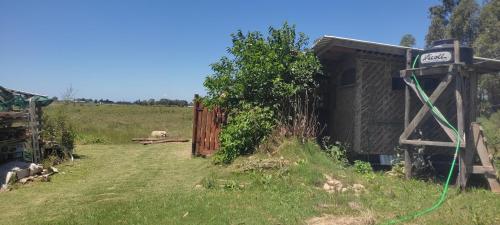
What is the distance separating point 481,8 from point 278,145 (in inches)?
1450

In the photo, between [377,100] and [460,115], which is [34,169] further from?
[460,115]

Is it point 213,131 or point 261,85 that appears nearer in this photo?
point 261,85

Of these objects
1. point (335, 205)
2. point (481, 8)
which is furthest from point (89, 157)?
point (481, 8)

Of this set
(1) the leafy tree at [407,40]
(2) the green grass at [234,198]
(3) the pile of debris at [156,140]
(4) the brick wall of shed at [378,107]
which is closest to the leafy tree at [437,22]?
(1) the leafy tree at [407,40]

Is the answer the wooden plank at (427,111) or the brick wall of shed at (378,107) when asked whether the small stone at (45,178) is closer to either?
the brick wall of shed at (378,107)

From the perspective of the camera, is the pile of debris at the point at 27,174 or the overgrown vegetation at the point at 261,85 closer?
the pile of debris at the point at 27,174

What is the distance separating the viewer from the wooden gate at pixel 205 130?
1327 centimetres

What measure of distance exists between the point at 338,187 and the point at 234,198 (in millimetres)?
1913

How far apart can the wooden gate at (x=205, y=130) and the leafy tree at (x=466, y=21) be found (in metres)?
33.2

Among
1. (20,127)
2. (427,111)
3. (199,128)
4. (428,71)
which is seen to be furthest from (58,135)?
(428,71)

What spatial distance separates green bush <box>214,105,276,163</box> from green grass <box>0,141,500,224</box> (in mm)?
599

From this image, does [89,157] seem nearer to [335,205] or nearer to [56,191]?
[56,191]

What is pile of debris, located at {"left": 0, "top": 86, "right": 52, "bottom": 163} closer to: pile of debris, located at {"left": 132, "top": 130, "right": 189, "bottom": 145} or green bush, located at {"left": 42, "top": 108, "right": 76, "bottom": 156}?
green bush, located at {"left": 42, "top": 108, "right": 76, "bottom": 156}

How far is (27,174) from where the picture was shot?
9.84 metres
